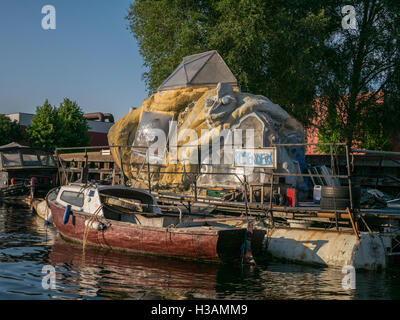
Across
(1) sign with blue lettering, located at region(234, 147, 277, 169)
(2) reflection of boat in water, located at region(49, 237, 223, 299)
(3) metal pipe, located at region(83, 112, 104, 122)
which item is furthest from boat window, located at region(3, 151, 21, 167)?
(3) metal pipe, located at region(83, 112, 104, 122)

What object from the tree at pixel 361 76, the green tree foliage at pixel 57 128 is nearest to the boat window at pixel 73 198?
the tree at pixel 361 76

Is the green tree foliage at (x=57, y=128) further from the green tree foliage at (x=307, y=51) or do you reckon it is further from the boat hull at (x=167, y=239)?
the boat hull at (x=167, y=239)

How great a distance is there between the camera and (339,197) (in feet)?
46.8

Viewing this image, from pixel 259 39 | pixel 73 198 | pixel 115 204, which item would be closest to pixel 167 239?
pixel 115 204

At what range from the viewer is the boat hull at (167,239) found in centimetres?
1302

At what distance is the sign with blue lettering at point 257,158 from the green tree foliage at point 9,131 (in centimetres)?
3573

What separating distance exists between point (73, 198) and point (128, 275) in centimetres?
603

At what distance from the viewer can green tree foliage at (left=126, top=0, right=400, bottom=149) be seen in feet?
92.3

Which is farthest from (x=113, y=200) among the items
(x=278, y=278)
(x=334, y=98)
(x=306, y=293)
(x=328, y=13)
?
(x=328, y=13)

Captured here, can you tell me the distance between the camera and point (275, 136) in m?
21.3

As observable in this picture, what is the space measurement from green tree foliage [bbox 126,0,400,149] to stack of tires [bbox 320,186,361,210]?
1436cm

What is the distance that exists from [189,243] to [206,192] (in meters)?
6.89

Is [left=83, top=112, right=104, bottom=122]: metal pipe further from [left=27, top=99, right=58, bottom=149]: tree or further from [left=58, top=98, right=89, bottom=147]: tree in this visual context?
[left=27, top=99, right=58, bottom=149]: tree
